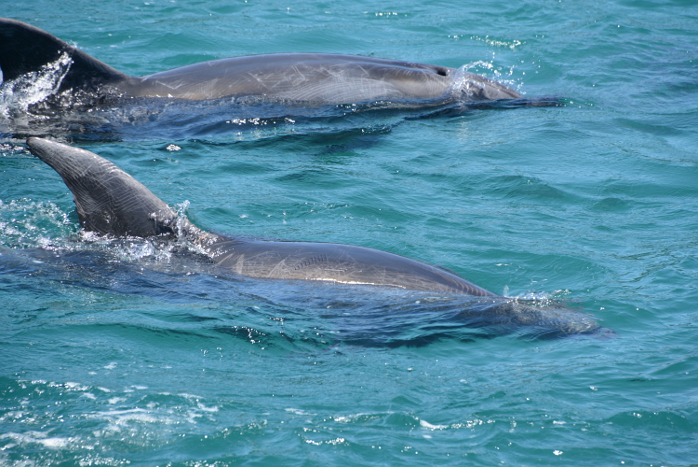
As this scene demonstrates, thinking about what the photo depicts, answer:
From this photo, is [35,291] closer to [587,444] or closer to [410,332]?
[410,332]

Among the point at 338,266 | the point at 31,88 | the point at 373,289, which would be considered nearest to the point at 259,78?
the point at 31,88

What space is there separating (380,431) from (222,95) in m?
6.59

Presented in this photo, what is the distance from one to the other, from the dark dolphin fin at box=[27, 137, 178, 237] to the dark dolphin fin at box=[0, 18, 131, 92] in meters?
3.34

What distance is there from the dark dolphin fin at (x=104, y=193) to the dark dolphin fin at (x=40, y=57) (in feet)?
11.0

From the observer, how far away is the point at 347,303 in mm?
6016

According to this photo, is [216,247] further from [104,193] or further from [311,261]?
[104,193]

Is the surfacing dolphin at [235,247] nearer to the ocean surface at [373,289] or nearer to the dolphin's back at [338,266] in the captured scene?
the dolphin's back at [338,266]

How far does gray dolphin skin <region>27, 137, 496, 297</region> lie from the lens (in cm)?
634

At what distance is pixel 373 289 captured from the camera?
6176mm

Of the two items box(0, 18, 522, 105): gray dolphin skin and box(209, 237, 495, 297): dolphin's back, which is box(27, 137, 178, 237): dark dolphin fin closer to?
box(209, 237, 495, 297): dolphin's back

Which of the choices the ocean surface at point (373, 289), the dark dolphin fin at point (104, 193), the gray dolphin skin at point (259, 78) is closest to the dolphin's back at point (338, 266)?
the ocean surface at point (373, 289)

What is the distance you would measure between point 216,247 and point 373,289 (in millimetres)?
1494

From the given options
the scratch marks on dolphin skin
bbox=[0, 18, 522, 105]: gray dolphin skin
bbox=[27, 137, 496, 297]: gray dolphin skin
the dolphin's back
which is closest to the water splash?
bbox=[0, 18, 522, 105]: gray dolphin skin

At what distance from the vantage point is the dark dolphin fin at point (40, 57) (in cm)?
927
